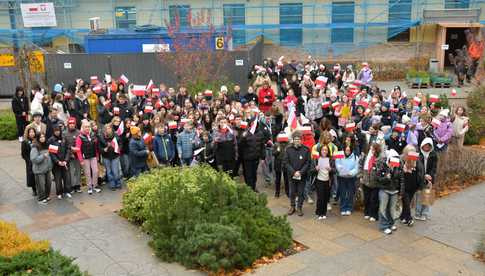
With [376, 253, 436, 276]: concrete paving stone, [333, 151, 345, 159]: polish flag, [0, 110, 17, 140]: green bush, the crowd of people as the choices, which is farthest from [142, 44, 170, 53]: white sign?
[376, 253, 436, 276]: concrete paving stone

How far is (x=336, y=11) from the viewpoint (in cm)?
3141

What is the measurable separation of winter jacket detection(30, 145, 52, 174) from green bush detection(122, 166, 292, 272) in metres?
2.24

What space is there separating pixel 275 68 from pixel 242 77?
1435mm

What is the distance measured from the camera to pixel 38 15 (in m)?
31.2

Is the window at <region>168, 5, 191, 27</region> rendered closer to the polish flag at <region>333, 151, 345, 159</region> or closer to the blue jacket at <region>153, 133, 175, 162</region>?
the blue jacket at <region>153, 133, 175, 162</region>

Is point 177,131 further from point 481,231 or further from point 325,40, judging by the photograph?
point 325,40

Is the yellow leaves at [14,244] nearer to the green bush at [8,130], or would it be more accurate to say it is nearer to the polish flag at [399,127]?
the polish flag at [399,127]

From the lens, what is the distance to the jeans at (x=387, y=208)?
955cm

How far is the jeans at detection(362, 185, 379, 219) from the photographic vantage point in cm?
999

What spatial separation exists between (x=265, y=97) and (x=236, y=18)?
657 inches

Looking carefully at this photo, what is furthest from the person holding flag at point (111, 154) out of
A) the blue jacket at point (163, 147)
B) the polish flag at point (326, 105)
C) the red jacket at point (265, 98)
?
the red jacket at point (265, 98)

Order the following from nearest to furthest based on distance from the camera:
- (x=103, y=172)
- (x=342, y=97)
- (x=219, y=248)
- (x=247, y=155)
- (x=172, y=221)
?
1. (x=219, y=248)
2. (x=172, y=221)
3. (x=247, y=155)
4. (x=103, y=172)
5. (x=342, y=97)

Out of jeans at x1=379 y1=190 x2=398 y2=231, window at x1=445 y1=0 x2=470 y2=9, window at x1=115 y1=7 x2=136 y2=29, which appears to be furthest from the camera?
window at x1=115 y1=7 x2=136 y2=29

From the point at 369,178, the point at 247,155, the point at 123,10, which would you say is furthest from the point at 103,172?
the point at 123,10
